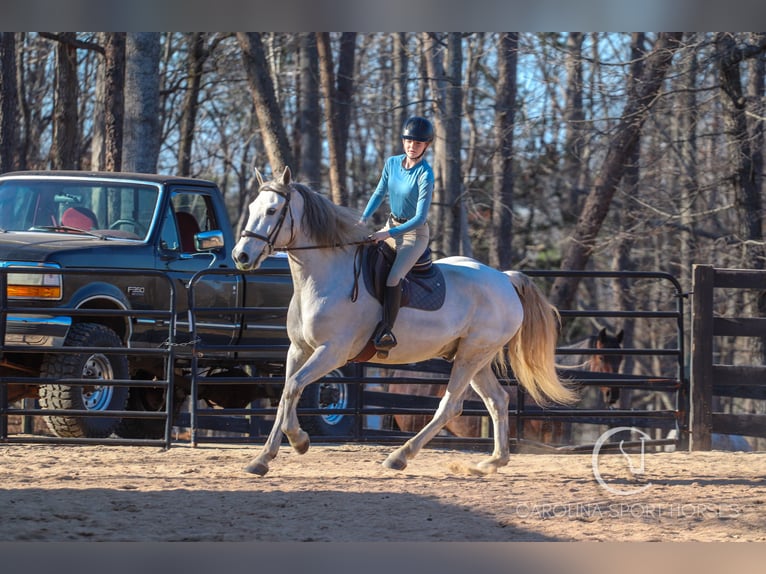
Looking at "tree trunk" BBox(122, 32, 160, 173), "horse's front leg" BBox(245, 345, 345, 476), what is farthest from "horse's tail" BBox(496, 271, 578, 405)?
"tree trunk" BBox(122, 32, 160, 173)

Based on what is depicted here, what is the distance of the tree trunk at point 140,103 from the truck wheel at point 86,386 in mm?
5434

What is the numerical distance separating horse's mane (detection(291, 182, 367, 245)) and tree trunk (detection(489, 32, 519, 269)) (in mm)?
12690

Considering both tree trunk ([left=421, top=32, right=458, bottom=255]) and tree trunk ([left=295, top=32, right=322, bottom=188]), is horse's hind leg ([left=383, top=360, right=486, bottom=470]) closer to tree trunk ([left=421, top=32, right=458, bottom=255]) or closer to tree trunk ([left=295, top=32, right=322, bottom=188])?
tree trunk ([left=421, top=32, right=458, bottom=255])

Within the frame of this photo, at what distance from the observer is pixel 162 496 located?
21.2 ft

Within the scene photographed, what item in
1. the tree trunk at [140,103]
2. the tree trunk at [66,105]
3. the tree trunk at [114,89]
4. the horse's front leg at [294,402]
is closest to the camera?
the horse's front leg at [294,402]

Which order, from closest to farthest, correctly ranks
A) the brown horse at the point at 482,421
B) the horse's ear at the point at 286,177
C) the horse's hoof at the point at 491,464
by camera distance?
the horse's ear at the point at 286,177 < the horse's hoof at the point at 491,464 < the brown horse at the point at 482,421

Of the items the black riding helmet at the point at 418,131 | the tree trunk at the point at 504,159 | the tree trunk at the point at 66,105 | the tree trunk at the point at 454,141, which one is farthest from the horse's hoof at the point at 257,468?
the tree trunk at the point at 504,159

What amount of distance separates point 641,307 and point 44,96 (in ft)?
59.9

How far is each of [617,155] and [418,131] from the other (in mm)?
11018

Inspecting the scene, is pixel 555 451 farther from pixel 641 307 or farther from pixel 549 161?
pixel 549 161

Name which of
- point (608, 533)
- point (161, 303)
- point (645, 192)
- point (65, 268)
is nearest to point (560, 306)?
point (645, 192)

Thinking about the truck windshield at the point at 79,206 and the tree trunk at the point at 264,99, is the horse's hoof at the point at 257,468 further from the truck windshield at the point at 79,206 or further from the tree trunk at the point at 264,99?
the tree trunk at the point at 264,99

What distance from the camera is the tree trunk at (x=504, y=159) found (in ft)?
64.3
